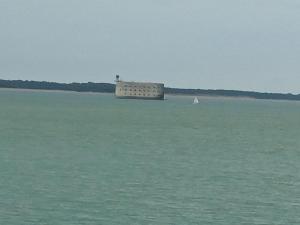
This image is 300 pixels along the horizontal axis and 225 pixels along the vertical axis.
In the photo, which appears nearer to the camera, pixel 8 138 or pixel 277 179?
pixel 277 179

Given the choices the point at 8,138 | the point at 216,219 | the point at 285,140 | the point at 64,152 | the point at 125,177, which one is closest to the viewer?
the point at 216,219

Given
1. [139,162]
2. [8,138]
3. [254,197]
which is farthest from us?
[8,138]

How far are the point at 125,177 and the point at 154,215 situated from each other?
28.0 ft

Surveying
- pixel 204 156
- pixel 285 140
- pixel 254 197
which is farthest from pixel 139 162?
pixel 285 140

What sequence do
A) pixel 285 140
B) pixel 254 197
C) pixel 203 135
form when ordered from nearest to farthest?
1. pixel 254 197
2. pixel 285 140
3. pixel 203 135

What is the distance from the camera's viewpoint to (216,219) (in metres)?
27.9

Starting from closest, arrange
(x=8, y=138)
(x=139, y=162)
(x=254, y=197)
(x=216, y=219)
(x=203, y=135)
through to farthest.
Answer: (x=216, y=219), (x=254, y=197), (x=139, y=162), (x=8, y=138), (x=203, y=135)

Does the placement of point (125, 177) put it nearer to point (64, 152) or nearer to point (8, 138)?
point (64, 152)

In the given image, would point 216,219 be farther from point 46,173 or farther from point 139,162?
point 139,162

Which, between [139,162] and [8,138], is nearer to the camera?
[139,162]

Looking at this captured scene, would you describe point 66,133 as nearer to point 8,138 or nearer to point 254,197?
point 8,138

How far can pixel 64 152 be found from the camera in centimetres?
4853

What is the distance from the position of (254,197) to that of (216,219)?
449cm

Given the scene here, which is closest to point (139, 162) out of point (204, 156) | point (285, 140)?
point (204, 156)
